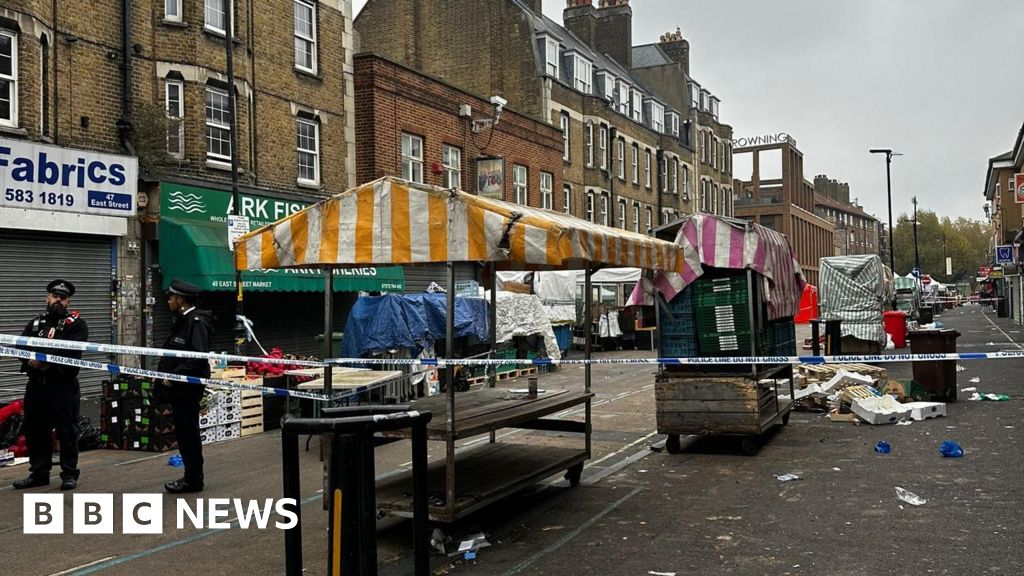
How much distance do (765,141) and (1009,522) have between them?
78666 mm

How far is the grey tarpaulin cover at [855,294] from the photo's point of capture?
22.3 m

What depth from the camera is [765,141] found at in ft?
265

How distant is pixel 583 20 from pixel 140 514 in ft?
147

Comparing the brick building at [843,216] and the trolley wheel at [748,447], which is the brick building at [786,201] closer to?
the brick building at [843,216]

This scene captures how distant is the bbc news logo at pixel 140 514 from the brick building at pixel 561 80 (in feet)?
89.2

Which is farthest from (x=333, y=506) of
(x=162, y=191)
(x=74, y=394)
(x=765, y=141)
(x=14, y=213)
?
(x=765, y=141)

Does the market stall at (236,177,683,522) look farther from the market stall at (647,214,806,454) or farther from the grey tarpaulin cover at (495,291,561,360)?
the grey tarpaulin cover at (495,291,561,360)

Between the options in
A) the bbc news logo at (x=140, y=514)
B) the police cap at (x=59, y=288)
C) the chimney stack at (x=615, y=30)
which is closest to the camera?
the bbc news logo at (x=140, y=514)

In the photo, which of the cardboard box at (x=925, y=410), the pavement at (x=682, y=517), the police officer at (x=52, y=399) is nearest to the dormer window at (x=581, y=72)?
the cardboard box at (x=925, y=410)

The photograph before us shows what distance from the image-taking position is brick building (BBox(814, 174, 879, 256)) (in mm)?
108625

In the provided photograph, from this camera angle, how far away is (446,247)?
6.36 m

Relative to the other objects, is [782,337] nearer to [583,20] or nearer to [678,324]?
[678,324]

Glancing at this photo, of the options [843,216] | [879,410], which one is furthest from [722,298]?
[843,216]

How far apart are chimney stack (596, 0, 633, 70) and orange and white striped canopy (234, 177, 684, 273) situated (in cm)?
4515
